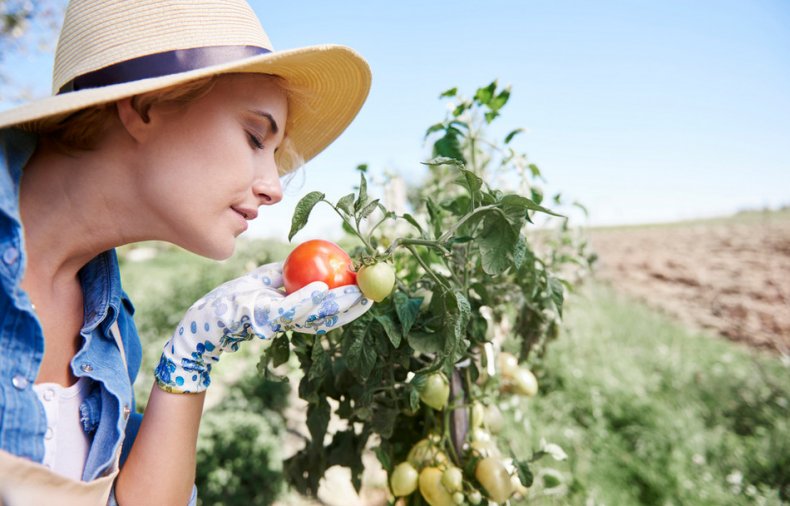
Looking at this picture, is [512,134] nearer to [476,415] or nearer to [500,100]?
[500,100]

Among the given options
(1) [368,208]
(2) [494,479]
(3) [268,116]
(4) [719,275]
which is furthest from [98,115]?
(4) [719,275]

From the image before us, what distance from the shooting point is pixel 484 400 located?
146cm

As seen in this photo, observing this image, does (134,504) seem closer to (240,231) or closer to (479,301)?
(240,231)

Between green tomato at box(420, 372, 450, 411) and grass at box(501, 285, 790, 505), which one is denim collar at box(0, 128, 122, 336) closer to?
green tomato at box(420, 372, 450, 411)

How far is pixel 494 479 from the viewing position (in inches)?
47.8

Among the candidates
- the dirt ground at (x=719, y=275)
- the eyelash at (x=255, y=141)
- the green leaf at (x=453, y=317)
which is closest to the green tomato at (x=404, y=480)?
Result: the green leaf at (x=453, y=317)

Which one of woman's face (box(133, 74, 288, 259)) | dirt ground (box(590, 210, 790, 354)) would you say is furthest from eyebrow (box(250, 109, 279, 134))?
dirt ground (box(590, 210, 790, 354))

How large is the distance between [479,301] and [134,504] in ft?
2.84

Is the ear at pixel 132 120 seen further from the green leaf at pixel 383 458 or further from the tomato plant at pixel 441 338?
the green leaf at pixel 383 458

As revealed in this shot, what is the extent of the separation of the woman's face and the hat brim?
0.06 meters

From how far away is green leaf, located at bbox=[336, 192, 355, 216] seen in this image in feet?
3.02

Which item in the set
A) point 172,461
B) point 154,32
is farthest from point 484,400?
point 154,32

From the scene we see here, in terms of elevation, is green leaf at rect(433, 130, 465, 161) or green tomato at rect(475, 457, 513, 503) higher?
green leaf at rect(433, 130, 465, 161)

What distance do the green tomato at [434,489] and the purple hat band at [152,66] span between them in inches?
40.0
